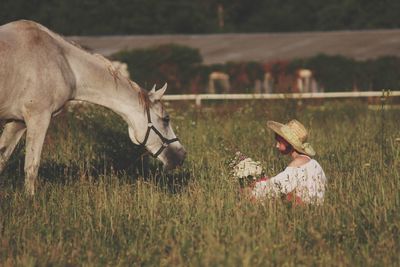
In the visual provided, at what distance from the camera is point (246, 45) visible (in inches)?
1679

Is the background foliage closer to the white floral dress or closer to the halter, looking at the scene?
the halter

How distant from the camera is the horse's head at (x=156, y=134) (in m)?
8.88

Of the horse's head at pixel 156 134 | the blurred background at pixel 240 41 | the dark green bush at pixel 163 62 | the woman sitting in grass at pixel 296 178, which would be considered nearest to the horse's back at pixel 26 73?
the horse's head at pixel 156 134

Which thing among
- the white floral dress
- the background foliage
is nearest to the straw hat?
the white floral dress

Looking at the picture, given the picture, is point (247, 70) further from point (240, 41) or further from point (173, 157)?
point (173, 157)

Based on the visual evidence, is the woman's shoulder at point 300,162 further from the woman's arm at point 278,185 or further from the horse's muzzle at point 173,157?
the horse's muzzle at point 173,157

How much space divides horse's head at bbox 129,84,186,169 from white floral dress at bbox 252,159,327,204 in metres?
1.65

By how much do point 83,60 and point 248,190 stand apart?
87.4 inches

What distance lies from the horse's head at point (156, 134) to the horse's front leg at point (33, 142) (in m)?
1.11

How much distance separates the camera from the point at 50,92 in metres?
8.05

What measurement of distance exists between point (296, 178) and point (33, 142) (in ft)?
8.03

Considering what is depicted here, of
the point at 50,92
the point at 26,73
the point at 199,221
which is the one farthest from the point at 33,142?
the point at 199,221

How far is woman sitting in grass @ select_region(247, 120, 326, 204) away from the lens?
722cm

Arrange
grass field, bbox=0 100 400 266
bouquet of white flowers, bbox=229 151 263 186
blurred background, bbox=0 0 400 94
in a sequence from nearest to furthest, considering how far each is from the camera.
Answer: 1. grass field, bbox=0 100 400 266
2. bouquet of white flowers, bbox=229 151 263 186
3. blurred background, bbox=0 0 400 94
